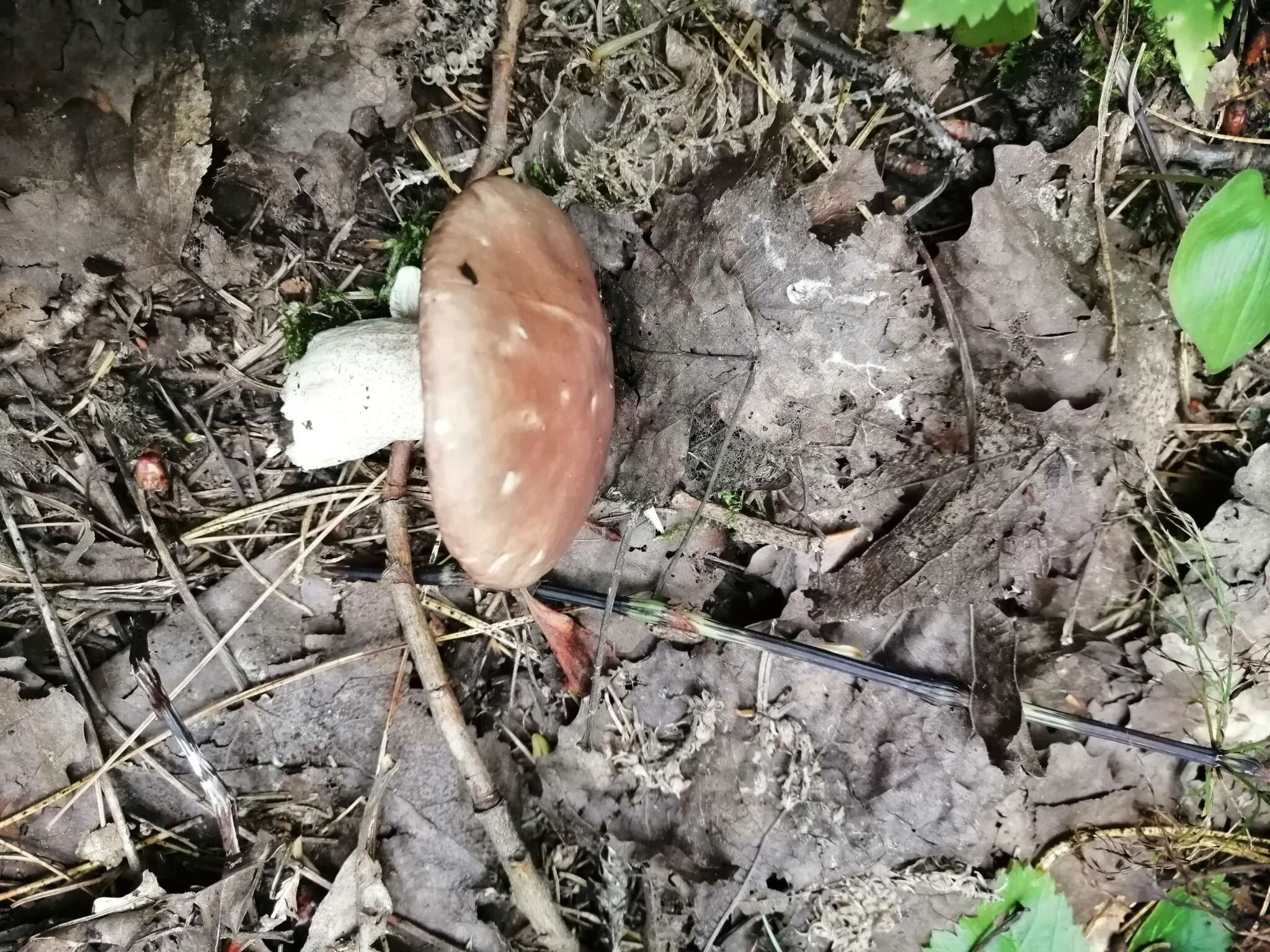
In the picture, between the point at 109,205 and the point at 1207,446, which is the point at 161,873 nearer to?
the point at 109,205

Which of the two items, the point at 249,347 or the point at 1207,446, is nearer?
the point at 249,347

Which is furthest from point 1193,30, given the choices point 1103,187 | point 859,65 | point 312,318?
point 312,318

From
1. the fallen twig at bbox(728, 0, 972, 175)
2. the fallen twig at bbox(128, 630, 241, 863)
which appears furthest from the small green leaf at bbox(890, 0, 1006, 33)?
the fallen twig at bbox(128, 630, 241, 863)

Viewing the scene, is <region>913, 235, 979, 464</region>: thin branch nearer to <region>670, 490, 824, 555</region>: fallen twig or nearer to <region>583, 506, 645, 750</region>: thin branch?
<region>670, 490, 824, 555</region>: fallen twig

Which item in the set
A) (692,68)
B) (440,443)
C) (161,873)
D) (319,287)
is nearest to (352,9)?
(319,287)

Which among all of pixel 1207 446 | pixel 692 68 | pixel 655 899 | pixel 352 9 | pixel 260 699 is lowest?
pixel 655 899

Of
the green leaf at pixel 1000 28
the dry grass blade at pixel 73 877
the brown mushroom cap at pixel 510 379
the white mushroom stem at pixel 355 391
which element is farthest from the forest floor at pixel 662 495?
the brown mushroom cap at pixel 510 379
